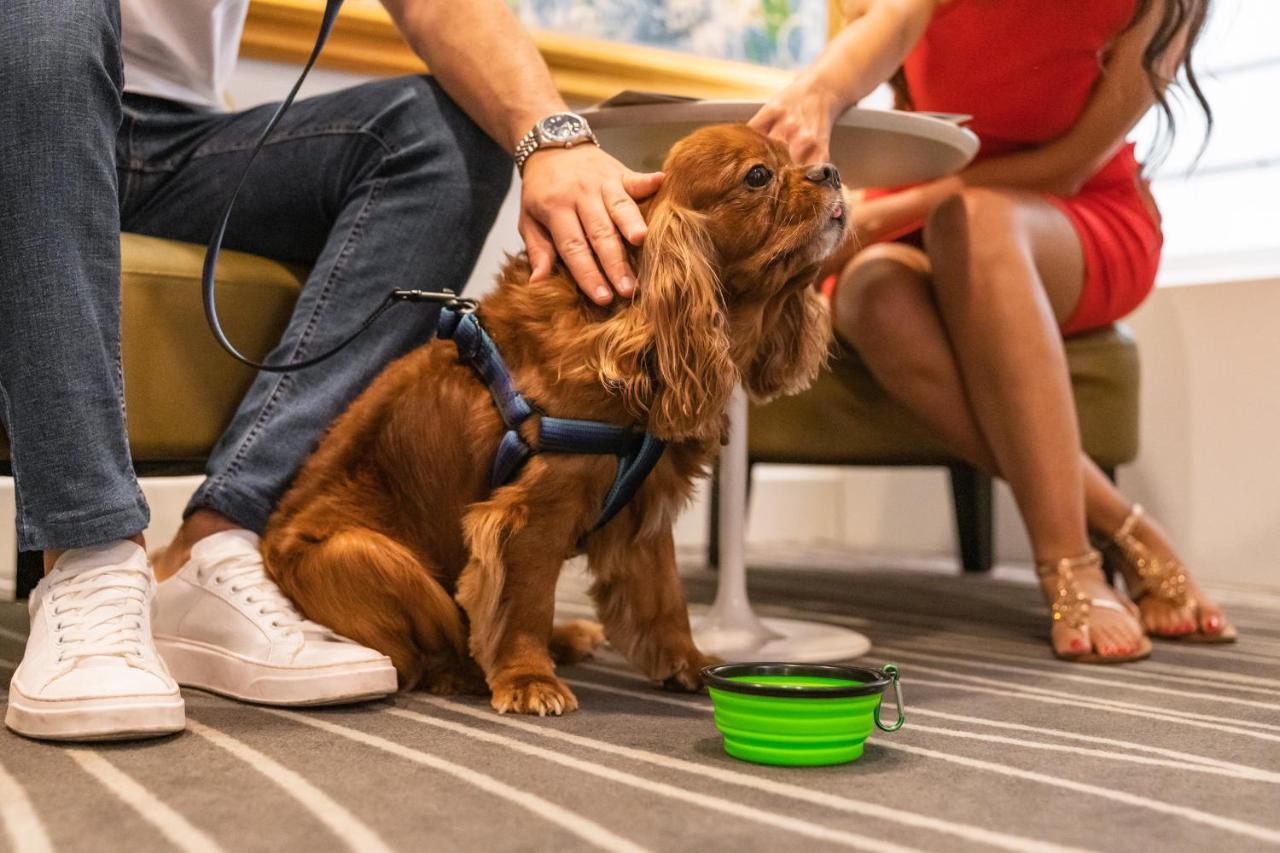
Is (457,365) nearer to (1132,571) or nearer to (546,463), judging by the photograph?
(546,463)

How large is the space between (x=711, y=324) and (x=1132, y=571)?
1172mm

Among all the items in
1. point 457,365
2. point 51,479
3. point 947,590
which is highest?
point 457,365

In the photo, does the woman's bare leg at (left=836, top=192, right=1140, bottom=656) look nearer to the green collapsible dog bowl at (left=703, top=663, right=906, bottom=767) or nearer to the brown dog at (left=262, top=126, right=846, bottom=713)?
the brown dog at (left=262, top=126, right=846, bottom=713)

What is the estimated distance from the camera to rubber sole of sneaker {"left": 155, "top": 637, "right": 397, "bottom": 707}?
1.35 meters

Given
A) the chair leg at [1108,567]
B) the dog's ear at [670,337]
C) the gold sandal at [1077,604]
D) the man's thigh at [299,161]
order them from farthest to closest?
the chair leg at [1108,567] < the gold sandal at [1077,604] < the man's thigh at [299,161] < the dog's ear at [670,337]

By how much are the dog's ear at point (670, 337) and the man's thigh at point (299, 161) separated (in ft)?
1.50

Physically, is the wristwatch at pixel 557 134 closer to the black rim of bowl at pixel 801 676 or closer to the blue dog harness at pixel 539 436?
the blue dog harness at pixel 539 436

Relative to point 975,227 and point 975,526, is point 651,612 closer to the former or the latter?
point 975,227

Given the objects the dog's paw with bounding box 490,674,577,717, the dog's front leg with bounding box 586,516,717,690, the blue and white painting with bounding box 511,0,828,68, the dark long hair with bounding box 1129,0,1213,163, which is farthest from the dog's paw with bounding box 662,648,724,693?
the blue and white painting with bounding box 511,0,828,68

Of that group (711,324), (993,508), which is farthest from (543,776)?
(993,508)

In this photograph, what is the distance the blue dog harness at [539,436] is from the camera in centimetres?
135

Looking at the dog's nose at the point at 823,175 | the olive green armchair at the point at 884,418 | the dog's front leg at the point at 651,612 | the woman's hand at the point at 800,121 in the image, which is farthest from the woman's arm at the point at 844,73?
the olive green armchair at the point at 884,418

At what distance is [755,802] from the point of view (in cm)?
101

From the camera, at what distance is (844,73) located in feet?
5.49
